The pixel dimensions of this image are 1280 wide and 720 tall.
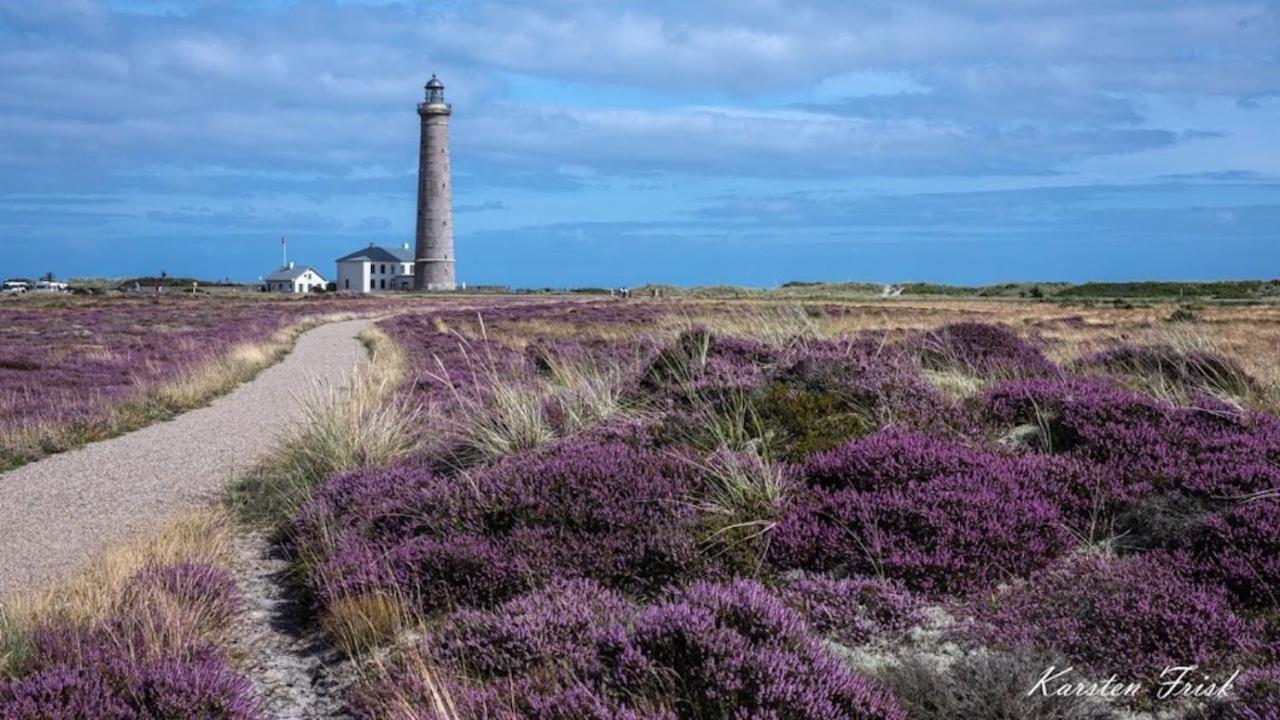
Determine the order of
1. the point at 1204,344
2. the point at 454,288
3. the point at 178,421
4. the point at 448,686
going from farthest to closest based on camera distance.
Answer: the point at 454,288, the point at 178,421, the point at 1204,344, the point at 448,686

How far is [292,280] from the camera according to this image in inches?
5418

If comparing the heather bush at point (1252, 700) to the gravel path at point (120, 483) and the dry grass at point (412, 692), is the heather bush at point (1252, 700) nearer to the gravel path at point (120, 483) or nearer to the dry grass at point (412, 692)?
the dry grass at point (412, 692)

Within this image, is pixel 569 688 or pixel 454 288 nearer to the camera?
pixel 569 688

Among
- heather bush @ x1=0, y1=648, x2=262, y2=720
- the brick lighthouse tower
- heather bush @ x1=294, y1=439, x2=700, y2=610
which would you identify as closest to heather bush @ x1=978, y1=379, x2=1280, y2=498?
heather bush @ x1=294, y1=439, x2=700, y2=610

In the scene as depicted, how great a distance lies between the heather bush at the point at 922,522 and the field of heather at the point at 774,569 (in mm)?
18

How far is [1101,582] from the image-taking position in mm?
4938

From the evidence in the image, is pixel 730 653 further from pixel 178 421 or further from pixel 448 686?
pixel 178 421

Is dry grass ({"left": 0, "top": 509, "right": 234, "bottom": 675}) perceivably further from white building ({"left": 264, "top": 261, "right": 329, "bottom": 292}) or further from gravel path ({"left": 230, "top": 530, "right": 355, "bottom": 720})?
white building ({"left": 264, "top": 261, "right": 329, "bottom": 292})

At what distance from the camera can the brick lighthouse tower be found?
319ft

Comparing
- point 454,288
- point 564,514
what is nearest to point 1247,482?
point 564,514

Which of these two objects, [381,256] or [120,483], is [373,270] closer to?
[381,256]

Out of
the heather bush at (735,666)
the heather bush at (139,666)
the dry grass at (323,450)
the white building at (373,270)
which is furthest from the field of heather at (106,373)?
the white building at (373,270)

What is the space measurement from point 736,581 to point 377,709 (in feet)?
5.51

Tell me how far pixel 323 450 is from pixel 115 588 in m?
3.96
